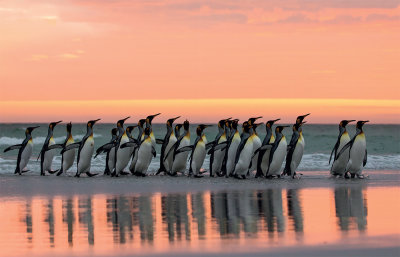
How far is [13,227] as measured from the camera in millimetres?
10102

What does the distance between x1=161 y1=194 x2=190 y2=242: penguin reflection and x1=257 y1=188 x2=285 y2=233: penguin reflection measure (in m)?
0.99

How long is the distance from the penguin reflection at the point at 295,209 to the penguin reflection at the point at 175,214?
127cm

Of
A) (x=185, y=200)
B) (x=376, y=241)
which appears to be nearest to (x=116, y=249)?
(x=376, y=241)

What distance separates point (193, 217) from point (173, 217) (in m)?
0.26

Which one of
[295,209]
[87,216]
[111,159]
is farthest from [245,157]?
[87,216]

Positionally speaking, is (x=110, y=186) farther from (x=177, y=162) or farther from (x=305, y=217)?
(x=305, y=217)

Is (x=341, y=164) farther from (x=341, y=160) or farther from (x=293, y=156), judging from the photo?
(x=293, y=156)

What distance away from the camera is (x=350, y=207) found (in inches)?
469

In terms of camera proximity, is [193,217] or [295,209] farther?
[295,209]

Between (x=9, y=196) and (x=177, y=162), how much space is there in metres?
6.89

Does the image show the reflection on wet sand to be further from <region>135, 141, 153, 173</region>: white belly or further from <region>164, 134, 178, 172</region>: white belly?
<region>164, 134, 178, 172</region>: white belly

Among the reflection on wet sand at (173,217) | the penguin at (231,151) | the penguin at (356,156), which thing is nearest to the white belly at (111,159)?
the penguin at (231,151)

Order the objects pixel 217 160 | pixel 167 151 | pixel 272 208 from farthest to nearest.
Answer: pixel 167 151
pixel 217 160
pixel 272 208

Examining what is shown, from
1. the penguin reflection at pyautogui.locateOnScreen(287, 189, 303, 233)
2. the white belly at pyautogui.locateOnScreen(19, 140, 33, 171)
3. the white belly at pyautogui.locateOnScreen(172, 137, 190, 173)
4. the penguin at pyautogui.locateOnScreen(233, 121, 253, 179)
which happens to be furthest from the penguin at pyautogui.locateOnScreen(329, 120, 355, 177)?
the white belly at pyautogui.locateOnScreen(19, 140, 33, 171)
